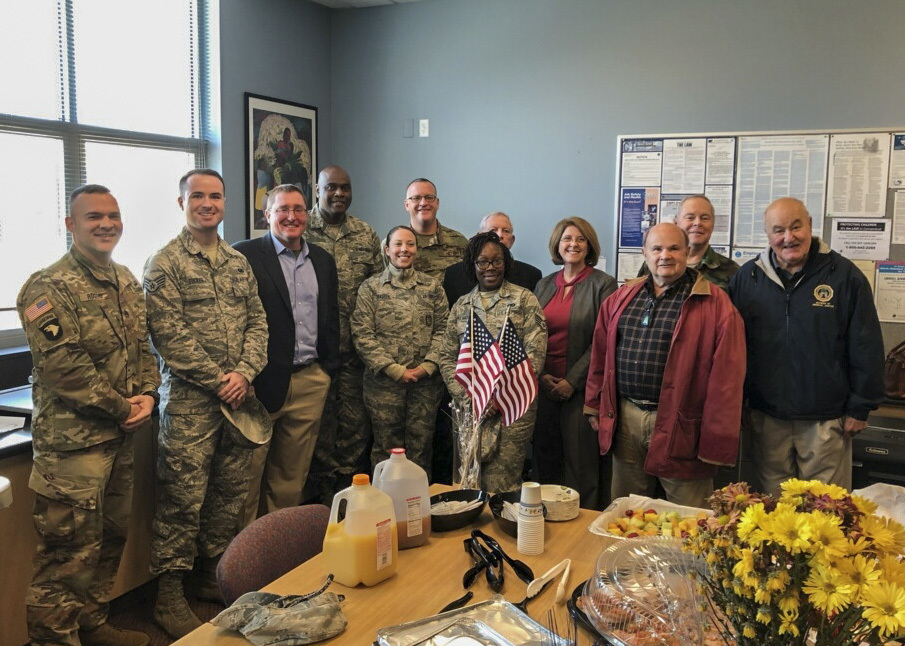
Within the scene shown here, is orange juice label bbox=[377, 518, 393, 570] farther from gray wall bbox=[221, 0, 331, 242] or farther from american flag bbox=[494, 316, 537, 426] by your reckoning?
gray wall bbox=[221, 0, 331, 242]

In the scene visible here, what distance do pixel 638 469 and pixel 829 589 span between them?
1.97 metres

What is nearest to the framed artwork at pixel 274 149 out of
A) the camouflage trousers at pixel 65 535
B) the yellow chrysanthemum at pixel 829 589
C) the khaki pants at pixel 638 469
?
the camouflage trousers at pixel 65 535

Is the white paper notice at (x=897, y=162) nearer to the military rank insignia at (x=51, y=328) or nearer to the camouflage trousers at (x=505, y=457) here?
the camouflage trousers at (x=505, y=457)

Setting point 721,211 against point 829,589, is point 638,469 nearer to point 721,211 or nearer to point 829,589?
point 721,211

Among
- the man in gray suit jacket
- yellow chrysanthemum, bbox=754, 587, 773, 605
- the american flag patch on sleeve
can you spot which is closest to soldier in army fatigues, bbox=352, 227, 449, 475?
the man in gray suit jacket

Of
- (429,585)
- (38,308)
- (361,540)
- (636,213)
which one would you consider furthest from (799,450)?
(38,308)

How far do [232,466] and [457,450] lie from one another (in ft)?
3.06

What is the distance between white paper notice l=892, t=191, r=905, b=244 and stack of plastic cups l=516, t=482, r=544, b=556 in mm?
2869

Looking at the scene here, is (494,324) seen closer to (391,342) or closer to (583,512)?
(391,342)

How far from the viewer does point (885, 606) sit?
2.72 ft

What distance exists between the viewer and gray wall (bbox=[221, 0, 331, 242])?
13.8 ft

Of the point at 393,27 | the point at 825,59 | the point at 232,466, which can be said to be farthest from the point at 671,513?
the point at 393,27

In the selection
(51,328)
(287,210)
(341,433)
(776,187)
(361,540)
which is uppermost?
(776,187)

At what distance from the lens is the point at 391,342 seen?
133 inches
